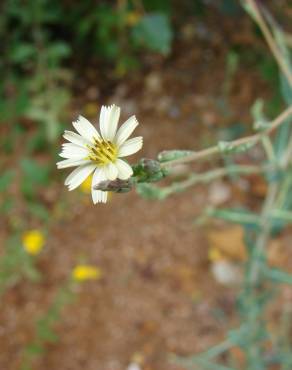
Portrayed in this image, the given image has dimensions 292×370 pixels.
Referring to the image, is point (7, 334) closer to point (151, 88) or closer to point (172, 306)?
point (172, 306)

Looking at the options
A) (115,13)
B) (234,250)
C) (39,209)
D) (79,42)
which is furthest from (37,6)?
(234,250)

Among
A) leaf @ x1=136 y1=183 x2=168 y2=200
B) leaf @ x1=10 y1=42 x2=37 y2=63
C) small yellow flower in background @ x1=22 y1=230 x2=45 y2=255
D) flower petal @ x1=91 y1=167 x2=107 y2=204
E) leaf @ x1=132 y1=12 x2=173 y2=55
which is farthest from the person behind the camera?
small yellow flower in background @ x1=22 y1=230 x2=45 y2=255

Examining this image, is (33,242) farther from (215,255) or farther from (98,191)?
(98,191)

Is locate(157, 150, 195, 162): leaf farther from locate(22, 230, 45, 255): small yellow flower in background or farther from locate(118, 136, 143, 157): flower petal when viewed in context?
locate(22, 230, 45, 255): small yellow flower in background

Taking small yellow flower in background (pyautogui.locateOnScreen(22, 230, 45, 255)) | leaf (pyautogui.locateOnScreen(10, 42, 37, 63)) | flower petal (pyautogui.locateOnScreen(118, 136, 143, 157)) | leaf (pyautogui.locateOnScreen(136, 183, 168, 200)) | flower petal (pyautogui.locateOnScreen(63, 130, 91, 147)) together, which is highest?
leaf (pyautogui.locateOnScreen(10, 42, 37, 63))

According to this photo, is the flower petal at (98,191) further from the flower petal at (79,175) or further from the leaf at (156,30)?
the leaf at (156,30)

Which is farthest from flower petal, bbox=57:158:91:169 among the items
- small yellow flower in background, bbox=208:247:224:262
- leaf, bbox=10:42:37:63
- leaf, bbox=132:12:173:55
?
small yellow flower in background, bbox=208:247:224:262

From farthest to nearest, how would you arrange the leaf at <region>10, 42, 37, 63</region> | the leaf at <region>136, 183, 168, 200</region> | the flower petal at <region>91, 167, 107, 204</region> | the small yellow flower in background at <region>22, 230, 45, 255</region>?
the small yellow flower in background at <region>22, 230, 45, 255</region> < the leaf at <region>10, 42, 37, 63</region> < the leaf at <region>136, 183, 168, 200</region> < the flower petal at <region>91, 167, 107, 204</region>
